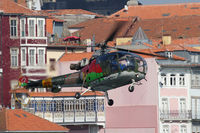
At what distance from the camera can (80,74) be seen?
75.5 metres

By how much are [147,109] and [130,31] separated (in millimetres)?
51436

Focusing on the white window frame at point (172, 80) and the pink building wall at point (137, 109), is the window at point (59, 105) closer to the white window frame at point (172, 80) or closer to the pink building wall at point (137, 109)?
the pink building wall at point (137, 109)

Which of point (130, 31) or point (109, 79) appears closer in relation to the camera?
point (109, 79)

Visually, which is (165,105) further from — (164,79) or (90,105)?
(90,105)

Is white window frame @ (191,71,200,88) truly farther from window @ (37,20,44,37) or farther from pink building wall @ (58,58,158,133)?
window @ (37,20,44,37)

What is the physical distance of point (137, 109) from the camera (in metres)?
132

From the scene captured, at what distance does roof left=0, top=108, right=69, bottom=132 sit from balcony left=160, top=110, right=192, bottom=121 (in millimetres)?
14675

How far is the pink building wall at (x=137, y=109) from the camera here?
5177 inches

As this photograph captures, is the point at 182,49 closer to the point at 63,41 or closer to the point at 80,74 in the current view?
the point at 63,41

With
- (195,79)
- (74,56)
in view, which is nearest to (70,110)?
(74,56)

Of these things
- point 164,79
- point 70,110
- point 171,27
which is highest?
point 171,27

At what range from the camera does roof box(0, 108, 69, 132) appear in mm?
123938

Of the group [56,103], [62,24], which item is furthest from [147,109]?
[62,24]

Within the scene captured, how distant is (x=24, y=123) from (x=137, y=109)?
15955mm
